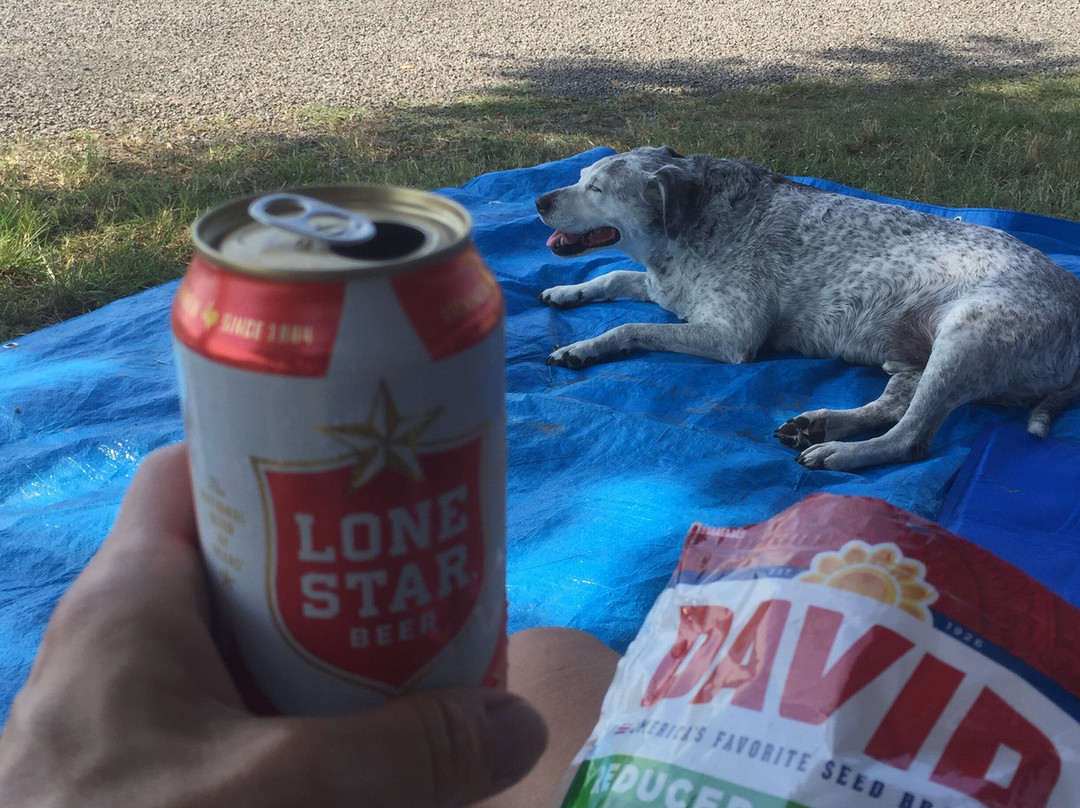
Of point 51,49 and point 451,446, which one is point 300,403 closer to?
point 451,446

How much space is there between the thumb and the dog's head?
3.16 m

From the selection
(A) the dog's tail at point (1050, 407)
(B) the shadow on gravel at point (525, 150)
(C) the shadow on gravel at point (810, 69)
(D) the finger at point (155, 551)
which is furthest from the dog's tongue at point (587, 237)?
(C) the shadow on gravel at point (810, 69)

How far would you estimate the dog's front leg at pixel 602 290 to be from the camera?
4.04 meters

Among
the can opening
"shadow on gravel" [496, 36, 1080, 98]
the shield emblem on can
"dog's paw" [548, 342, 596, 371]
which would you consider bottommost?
"dog's paw" [548, 342, 596, 371]

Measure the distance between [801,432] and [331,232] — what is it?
243 centimetres

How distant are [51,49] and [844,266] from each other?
7027mm

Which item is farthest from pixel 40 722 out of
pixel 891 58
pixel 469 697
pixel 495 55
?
pixel 891 58

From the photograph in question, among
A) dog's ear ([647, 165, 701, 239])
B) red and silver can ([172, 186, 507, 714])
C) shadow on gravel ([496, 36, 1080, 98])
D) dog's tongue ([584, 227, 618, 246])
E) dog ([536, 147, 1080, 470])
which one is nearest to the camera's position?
red and silver can ([172, 186, 507, 714])

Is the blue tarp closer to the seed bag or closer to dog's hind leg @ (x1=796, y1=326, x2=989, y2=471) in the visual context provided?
dog's hind leg @ (x1=796, y1=326, x2=989, y2=471)

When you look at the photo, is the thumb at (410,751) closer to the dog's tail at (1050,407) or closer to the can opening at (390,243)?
the can opening at (390,243)

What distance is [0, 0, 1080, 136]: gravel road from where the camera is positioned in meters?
7.14

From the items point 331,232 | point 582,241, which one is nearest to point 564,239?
point 582,241

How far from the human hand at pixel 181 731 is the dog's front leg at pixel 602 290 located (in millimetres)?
3012

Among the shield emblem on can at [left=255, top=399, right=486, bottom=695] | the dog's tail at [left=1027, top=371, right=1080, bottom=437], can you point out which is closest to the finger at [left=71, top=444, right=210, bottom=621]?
the shield emblem on can at [left=255, top=399, right=486, bottom=695]
